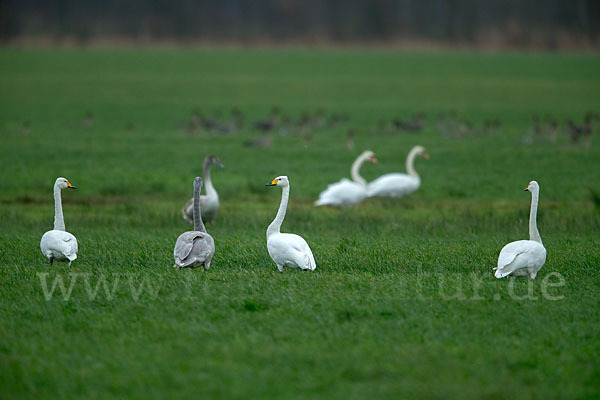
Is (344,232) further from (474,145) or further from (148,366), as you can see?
(474,145)

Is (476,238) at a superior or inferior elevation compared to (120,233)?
inferior

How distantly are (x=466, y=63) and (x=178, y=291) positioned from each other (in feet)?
243

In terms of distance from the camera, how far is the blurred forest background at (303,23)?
107 metres

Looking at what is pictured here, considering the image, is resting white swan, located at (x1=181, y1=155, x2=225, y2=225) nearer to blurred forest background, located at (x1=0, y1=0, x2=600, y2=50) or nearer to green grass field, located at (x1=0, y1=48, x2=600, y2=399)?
green grass field, located at (x1=0, y1=48, x2=600, y2=399)

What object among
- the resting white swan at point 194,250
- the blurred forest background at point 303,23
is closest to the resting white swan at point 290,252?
the resting white swan at point 194,250

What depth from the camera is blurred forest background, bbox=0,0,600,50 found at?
107312mm

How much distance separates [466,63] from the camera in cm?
8006

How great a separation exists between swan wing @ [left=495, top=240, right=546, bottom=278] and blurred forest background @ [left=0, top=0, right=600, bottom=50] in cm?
9458

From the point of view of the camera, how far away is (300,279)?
1022cm

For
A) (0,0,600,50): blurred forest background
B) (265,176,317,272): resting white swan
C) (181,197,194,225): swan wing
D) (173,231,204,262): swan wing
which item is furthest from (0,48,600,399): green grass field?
(0,0,600,50): blurred forest background

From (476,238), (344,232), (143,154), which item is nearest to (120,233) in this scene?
(344,232)

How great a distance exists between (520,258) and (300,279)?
270 cm

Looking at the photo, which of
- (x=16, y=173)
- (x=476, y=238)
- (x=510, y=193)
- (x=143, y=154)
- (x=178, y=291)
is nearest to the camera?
(x=178, y=291)

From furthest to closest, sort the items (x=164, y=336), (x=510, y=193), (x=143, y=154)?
(x=143, y=154), (x=510, y=193), (x=164, y=336)
